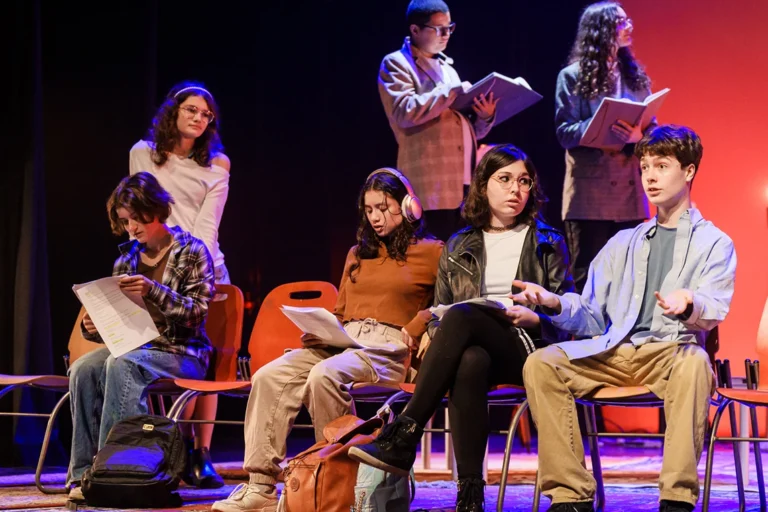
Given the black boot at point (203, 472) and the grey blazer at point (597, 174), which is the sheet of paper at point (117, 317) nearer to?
the black boot at point (203, 472)

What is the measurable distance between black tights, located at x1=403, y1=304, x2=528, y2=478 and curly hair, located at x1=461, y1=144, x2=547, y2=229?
1.75 feet

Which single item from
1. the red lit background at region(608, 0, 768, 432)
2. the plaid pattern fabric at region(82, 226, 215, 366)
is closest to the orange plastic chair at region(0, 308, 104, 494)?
the plaid pattern fabric at region(82, 226, 215, 366)

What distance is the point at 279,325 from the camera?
12.5 ft

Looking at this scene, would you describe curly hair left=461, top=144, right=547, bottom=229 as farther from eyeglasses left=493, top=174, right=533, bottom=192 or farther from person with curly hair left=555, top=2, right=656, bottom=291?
person with curly hair left=555, top=2, right=656, bottom=291

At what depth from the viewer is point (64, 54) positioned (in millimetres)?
5168

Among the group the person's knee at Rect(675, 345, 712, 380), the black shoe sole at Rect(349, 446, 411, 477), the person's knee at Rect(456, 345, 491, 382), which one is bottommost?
the black shoe sole at Rect(349, 446, 411, 477)

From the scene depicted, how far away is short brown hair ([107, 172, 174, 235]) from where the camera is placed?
12.1 feet

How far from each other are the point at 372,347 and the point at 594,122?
1.53 metres

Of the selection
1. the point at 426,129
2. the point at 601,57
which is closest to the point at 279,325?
the point at 426,129

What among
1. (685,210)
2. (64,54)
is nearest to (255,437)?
(685,210)

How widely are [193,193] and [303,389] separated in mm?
1377

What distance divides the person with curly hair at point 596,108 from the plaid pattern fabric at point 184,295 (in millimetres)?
1778

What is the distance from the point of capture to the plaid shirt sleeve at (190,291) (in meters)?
3.54

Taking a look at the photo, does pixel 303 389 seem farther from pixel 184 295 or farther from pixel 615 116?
pixel 615 116
